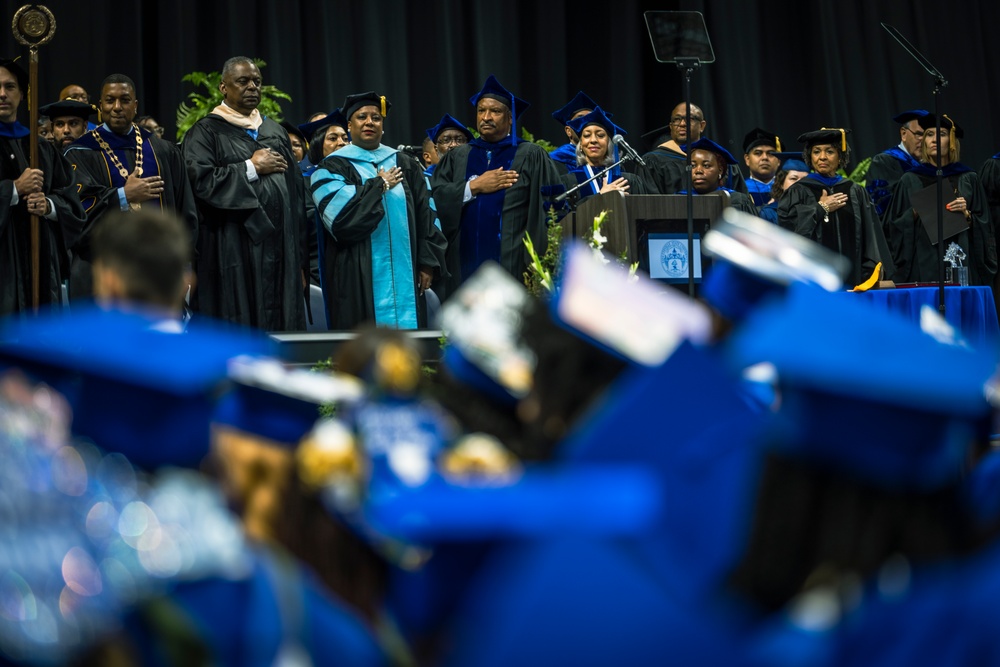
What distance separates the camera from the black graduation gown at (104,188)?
7.04 metres

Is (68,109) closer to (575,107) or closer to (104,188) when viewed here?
(104,188)

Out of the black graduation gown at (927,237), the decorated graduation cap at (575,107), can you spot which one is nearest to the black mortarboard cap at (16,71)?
the decorated graduation cap at (575,107)

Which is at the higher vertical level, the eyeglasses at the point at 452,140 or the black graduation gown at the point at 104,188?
the eyeglasses at the point at 452,140

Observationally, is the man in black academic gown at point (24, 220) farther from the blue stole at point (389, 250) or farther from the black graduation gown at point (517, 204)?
the black graduation gown at point (517, 204)

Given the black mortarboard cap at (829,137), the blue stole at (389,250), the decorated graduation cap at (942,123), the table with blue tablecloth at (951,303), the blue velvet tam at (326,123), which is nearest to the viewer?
the table with blue tablecloth at (951,303)

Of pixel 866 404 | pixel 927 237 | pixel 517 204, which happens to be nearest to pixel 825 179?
pixel 927 237

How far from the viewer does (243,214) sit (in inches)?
295

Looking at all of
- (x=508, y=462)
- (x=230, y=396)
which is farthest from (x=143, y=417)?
(x=508, y=462)

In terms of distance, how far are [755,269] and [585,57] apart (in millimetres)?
12696

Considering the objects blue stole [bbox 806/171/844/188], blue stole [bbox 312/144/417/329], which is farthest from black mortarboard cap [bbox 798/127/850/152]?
blue stole [bbox 312/144/417/329]

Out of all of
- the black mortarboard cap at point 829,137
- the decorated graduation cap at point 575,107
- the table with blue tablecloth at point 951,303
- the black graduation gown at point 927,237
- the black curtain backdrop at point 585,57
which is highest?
the black curtain backdrop at point 585,57

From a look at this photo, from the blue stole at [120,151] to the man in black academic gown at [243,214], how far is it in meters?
0.22

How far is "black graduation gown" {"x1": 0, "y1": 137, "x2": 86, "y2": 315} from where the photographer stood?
6777mm

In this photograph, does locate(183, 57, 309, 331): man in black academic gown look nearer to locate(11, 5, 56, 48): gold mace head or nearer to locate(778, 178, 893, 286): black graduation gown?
locate(11, 5, 56, 48): gold mace head
